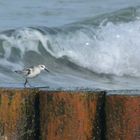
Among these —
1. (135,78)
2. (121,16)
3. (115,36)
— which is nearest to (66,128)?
(135,78)

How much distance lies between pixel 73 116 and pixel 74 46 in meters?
6.73

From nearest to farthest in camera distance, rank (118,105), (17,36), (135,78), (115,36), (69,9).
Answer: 1. (118,105)
2. (135,78)
3. (17,36)
4. (115,36)
5. (69,9)

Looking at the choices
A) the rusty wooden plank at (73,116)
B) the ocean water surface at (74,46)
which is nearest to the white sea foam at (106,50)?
the ocean water surface at (74,46)

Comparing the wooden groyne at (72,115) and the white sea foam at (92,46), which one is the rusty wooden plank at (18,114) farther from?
the white sea foam at (92,46)

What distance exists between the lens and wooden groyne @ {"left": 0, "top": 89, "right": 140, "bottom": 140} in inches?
176

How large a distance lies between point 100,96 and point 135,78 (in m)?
4.87

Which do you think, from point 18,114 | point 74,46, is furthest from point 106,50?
point 18,114

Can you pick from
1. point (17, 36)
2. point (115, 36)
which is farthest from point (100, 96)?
point (115, 36)

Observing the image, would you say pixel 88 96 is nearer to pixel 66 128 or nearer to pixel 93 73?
pixel 66 128

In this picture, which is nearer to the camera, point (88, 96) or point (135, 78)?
point (88, 96)

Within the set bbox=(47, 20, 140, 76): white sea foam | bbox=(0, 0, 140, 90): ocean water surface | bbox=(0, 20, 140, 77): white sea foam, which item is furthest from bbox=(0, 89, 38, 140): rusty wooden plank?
bbox=(0, 20, 140, 77): white sea foam

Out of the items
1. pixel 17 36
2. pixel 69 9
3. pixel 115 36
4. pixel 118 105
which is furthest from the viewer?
pixel 69 9

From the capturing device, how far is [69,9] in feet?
49.5

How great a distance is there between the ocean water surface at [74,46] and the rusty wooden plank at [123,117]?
3.63 meters
